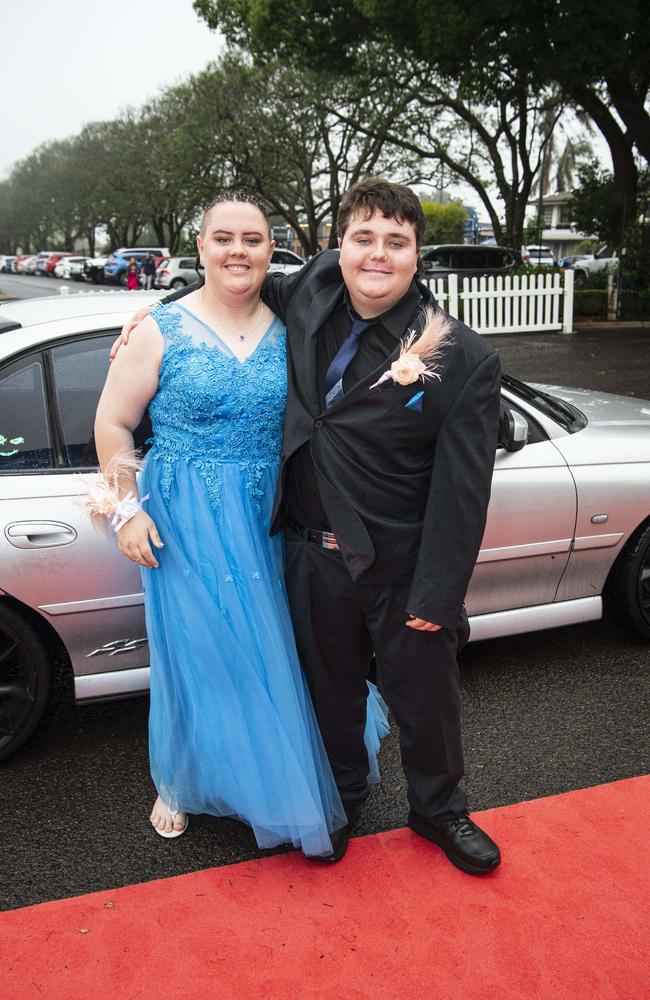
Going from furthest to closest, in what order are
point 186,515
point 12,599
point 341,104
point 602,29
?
point 341,104 → point 602,29 → point 12,599 → point 186,515

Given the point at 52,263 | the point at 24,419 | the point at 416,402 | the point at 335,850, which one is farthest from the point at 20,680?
the point at 52,263

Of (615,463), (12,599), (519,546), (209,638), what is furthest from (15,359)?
(615,463)

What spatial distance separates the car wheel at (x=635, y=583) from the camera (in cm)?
354

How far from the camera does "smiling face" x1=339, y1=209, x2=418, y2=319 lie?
2.15 meters

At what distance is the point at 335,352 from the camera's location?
2.30 m

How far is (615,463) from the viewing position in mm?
3475

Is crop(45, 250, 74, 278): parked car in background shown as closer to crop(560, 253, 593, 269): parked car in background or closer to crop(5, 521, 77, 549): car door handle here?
crop(560, 253, 593, 269): parked car in background

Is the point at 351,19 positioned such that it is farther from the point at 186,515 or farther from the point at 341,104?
the point at 186,515

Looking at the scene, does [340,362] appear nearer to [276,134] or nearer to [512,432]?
[512,432]

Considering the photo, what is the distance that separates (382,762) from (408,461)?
4.31 feet

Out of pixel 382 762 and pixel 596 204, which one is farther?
pixel 596 204

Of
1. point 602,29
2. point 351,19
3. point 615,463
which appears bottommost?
point 615,463

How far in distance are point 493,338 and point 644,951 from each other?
44.4 ft

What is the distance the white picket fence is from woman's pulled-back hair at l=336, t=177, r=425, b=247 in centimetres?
1182
